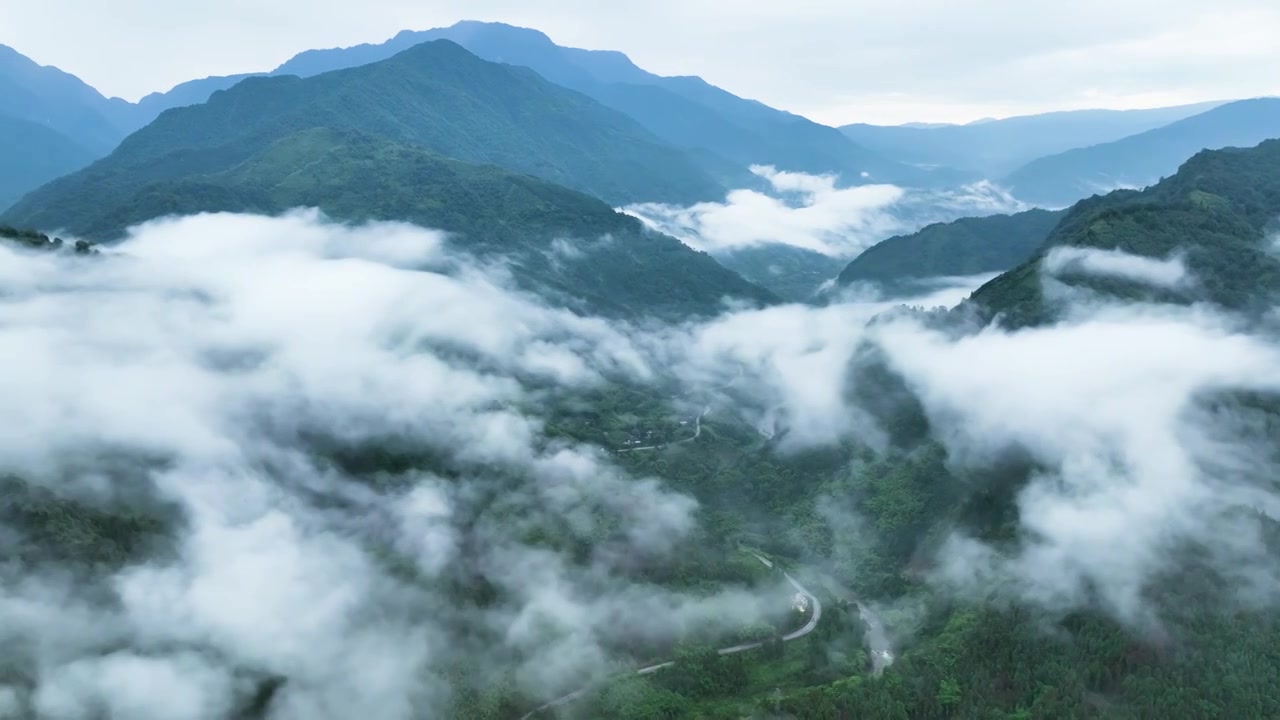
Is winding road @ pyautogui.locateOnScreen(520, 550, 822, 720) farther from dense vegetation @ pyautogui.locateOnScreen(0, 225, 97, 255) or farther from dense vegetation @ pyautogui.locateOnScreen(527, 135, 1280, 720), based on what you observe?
dense vegetation @ pyautogui.locateOnScreen(0, 225, 97, 255)

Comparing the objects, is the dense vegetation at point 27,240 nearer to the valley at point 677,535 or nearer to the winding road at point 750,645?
the valley at point 677,535

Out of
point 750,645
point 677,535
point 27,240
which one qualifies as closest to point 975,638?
point 750,645

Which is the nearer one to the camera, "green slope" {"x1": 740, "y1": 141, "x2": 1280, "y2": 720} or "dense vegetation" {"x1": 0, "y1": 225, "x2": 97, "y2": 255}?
"green slope" {"x1": 740, "y1": 141, "x2": 1280, "y2": 720}

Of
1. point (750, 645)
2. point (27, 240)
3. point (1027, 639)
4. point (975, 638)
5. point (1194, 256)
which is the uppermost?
point (27, 240)

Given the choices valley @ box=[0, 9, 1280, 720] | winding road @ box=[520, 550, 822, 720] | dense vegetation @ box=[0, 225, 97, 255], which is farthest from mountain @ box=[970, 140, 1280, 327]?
dense vegetation @ box=[0, 225, 97, 255]

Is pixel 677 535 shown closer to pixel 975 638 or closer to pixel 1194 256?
pixel 975 638

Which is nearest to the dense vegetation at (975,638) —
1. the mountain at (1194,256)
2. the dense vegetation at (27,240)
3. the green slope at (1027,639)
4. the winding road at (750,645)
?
the green slope at (1027,639)

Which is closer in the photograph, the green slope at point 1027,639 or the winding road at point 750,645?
the green slope at point 1027,639

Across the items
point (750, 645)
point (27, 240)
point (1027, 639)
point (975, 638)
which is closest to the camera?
point (1027, 639)

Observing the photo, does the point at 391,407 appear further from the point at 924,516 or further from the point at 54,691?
the point at 924,516
